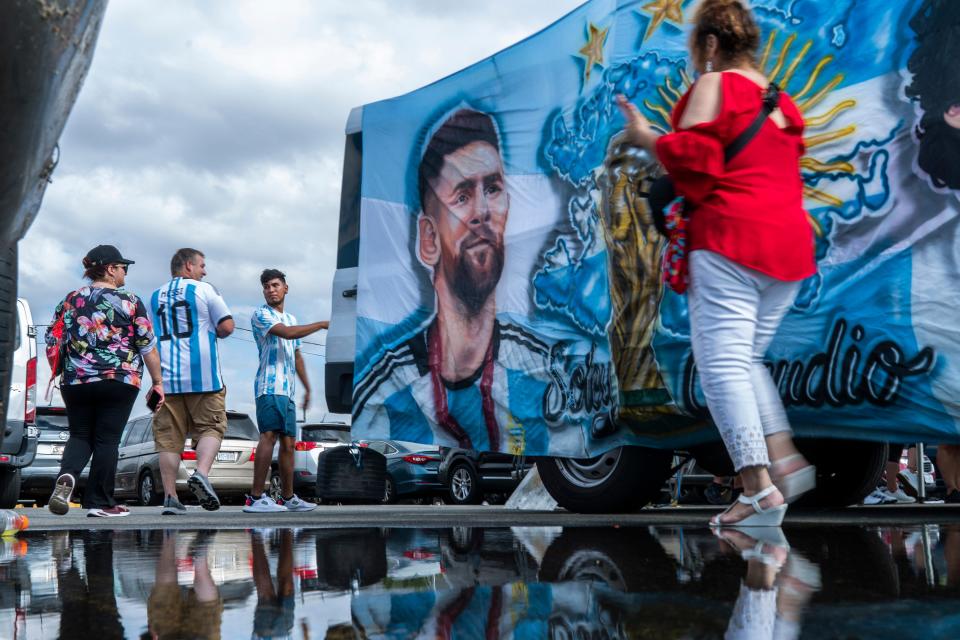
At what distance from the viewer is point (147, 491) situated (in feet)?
48.2

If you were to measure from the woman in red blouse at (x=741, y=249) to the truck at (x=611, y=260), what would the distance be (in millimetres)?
828

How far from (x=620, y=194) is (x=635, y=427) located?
117 centimetres

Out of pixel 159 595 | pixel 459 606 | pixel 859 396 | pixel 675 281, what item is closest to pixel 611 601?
pixel 459 606

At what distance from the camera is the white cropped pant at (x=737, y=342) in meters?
3.32

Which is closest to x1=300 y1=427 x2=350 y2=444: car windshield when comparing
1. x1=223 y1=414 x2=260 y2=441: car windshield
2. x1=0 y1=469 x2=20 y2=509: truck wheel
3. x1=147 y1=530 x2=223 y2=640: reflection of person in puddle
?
x1=223 y1=414 x2=260 y2=441: car windshield

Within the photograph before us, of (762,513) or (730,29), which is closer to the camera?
(762,513)

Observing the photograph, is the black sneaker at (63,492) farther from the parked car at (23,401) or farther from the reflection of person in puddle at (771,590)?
the reflection of person in puddle at (771,590)

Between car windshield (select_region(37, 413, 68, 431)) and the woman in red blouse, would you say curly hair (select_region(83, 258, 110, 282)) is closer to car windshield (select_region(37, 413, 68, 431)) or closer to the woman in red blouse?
the woman in red blouse

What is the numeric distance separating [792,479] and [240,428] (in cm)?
1248

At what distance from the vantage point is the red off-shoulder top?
336 cm

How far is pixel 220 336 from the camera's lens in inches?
272

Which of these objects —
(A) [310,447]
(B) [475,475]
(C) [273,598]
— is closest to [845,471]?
(C) [273,598]

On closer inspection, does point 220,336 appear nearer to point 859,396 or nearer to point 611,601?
point 859,396

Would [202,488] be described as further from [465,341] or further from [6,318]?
[6,318]
